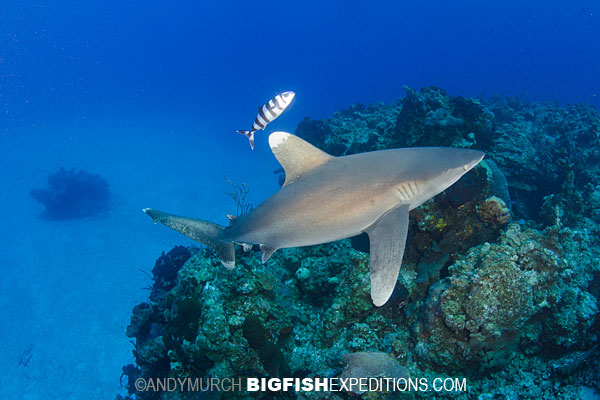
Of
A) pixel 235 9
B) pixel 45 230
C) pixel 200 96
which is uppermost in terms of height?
pixel 235 9

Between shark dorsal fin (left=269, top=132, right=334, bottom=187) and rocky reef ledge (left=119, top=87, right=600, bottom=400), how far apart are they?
234 centimetres

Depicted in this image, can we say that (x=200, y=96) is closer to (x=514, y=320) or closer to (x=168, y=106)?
(x=168, y=106)

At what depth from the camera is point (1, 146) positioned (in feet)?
179

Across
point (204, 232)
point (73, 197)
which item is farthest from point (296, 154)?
point (73, 197)

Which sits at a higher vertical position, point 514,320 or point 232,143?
point 232,143

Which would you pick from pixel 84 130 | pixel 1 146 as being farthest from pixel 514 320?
pixel 1 146

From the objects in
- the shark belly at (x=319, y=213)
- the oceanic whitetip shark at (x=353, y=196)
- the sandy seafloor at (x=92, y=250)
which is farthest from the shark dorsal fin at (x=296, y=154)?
the sandy seafloor at (x=92, y=250)

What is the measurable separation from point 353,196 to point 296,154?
98 cm

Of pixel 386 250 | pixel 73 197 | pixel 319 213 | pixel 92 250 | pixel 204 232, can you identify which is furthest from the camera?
pixel 73 197

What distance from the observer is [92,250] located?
65.6 feet

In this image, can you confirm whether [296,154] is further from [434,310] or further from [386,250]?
Result: [434,310]

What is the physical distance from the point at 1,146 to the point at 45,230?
49.6 metres

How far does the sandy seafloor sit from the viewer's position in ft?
41.1

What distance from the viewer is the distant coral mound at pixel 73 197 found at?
994 inches
